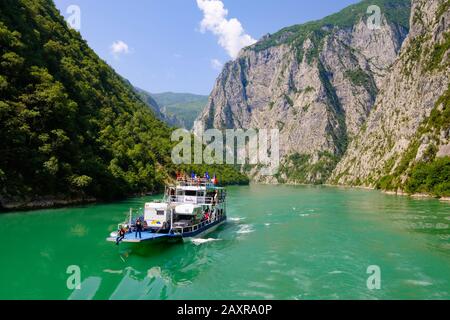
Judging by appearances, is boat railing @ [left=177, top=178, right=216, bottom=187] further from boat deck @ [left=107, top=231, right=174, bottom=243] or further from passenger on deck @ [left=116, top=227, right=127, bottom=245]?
passenger on deck @ [left=116, top=227, right=127, bottom=245]

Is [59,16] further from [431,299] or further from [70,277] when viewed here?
[431,299]

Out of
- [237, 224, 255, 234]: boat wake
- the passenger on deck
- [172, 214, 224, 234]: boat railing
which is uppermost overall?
the passenger on deck

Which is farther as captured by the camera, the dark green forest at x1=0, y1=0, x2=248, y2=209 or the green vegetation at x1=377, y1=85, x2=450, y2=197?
the green vegetation at x1=377, y1=85, x2=450, y2=197

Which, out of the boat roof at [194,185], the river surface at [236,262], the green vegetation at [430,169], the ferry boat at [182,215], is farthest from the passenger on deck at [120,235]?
the green vegetation at [430,169]

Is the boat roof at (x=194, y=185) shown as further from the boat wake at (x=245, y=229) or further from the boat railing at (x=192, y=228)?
the boat wake at (x=245, y=229)

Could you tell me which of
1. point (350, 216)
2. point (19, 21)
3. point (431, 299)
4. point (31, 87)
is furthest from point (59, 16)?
point (431, 299)

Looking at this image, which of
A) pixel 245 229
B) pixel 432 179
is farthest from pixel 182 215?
pixel 432 179

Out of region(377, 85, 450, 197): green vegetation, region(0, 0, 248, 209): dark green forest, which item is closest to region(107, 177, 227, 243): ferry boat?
region(0, 0, 248, 209): dark green forest
